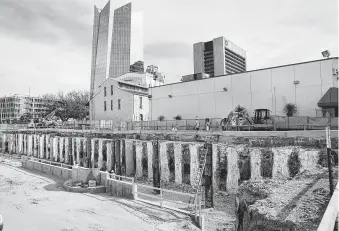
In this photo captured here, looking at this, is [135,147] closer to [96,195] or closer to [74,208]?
[96,195]

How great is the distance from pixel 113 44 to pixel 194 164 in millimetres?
140869

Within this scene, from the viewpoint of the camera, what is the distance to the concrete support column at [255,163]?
56.2ft

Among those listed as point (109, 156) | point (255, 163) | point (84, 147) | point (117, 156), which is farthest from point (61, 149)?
point (255, 163)

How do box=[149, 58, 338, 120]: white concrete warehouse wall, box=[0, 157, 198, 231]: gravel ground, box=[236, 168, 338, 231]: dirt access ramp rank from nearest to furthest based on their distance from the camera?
box=[236, 168, 338, 231]: dirt access ramp → box=[0, 157, 198, 231]: gravel ground → box=[149, 58, 338, 120]: white concrete warehouse wall

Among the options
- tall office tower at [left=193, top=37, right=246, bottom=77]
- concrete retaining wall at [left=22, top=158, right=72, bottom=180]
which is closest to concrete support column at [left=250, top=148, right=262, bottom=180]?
concrete retaining wall at [left=22, top=158, right=72, bottom=180]

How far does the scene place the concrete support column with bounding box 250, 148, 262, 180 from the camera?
17.1 metres

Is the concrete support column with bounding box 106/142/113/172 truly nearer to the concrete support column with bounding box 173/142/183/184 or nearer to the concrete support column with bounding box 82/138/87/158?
the concrete support column with bounding box 82/138/87/158

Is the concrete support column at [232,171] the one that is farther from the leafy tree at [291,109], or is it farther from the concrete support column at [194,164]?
the leafy tree at [291,109]

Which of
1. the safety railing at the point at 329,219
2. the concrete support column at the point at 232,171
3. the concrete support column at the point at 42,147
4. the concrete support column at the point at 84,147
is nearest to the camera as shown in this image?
the safety railing at the point at 329,219

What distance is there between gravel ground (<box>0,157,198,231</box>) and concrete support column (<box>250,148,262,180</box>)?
6.26 metres

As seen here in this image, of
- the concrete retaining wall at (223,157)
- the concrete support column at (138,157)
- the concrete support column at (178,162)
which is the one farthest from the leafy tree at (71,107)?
the concrete support column at (178,162)

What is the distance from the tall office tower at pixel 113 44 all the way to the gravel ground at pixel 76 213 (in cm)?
13527

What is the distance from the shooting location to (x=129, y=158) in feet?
86.1

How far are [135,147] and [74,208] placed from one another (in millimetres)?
11330
